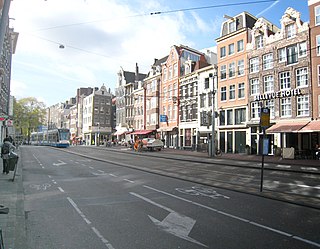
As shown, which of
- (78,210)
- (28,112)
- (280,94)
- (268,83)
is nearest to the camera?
(78,210)

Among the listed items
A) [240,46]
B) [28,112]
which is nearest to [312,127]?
[240,46]

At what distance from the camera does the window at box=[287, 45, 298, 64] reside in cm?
2955

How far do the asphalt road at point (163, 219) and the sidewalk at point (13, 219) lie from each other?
8.1 inches

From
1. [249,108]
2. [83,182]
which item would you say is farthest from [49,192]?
[249,108]

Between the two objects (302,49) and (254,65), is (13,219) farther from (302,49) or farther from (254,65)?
(254,65)

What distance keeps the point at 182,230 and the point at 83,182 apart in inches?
291

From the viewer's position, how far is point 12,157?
13.5m

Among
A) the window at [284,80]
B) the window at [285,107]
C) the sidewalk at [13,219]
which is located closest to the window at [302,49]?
the window at [284,80]

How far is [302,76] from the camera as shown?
1133 inches

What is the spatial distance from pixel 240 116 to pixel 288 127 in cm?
874

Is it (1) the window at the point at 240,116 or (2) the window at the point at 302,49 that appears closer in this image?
(2) the window at the point at 302,49

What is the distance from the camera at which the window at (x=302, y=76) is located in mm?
28406

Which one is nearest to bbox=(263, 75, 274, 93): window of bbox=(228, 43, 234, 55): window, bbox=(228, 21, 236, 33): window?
bbox=(228, 43, 234, 55): window

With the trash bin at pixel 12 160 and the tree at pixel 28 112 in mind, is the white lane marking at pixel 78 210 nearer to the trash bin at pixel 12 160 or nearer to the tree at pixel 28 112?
the trash bin at pixel 12 160
